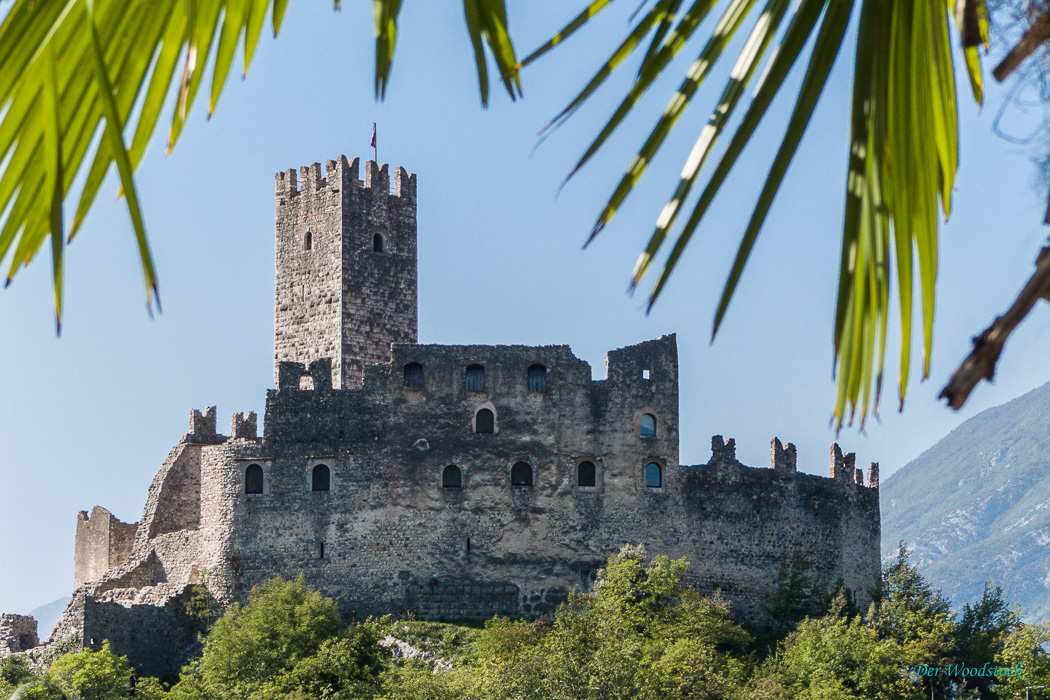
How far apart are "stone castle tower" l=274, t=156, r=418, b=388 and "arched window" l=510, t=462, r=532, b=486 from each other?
681 centimetres

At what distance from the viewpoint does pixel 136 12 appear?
3.33 meters

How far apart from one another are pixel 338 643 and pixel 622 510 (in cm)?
851

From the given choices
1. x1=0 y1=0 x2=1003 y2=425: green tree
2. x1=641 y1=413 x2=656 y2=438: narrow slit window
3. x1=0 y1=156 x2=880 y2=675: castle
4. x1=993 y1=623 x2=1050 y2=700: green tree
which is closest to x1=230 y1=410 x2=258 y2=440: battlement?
x1=0 y1=156 x2=880 y2=675: castle

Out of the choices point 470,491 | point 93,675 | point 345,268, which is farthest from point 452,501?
point 93,675

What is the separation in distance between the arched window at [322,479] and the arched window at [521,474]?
479cm

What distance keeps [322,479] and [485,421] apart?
14.9 feet

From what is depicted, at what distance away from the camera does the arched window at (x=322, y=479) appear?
43.0 meters

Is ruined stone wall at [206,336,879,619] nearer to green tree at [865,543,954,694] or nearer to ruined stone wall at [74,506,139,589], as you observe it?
green tree at [865,543,954,694]

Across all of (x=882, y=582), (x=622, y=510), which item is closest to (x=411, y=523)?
(x=622, y=510)

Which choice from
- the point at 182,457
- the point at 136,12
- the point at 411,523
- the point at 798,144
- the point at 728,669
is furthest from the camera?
the point at 182,457

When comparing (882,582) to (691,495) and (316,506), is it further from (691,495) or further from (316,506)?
(316,506)

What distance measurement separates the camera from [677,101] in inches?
141

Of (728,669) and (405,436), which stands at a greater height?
(405,436)

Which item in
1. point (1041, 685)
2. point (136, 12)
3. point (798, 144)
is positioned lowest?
point (1041, 685)
